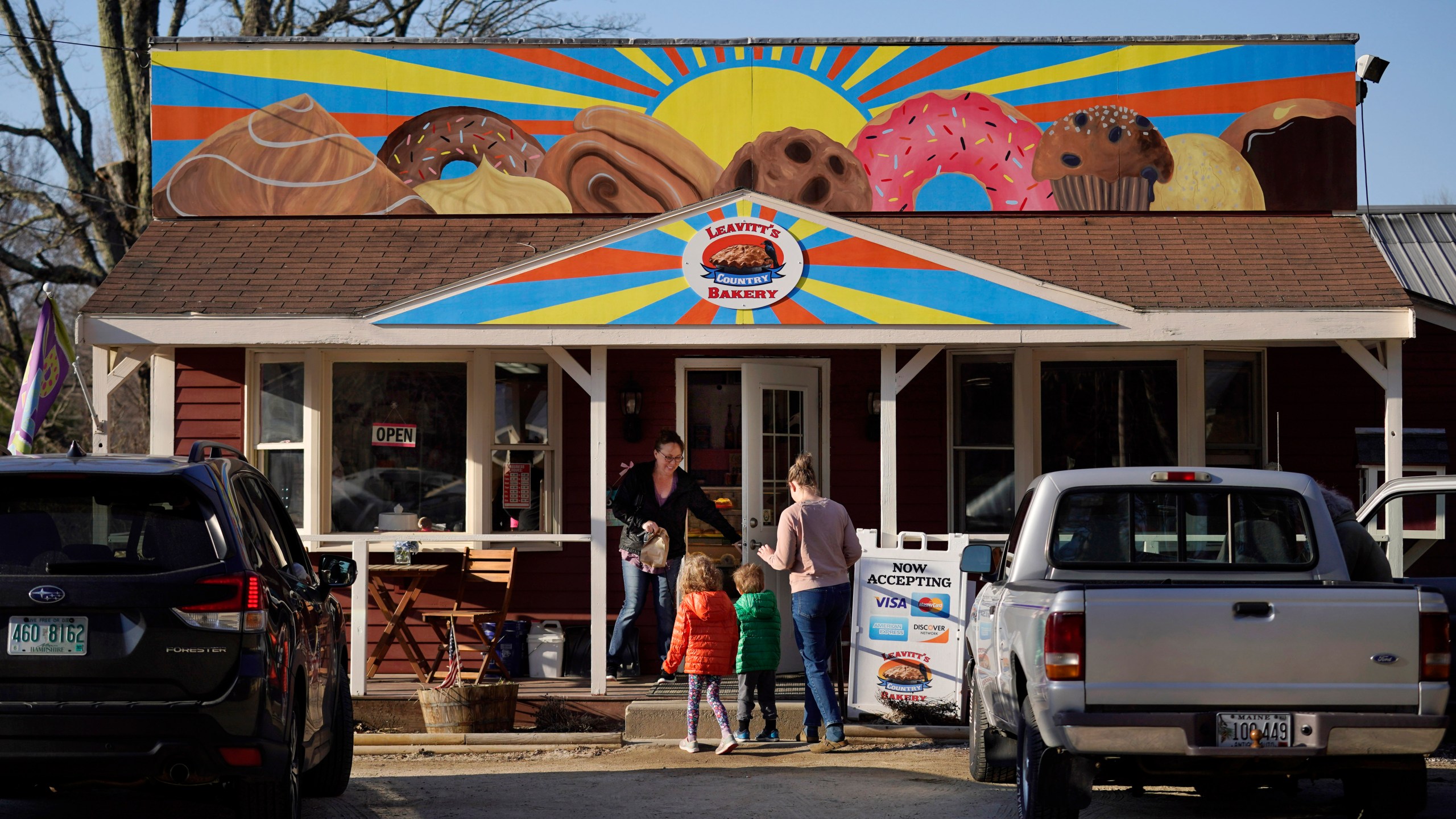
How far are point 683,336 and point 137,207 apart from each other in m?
12.2

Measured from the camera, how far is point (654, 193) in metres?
12.2

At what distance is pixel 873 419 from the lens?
11.9 m

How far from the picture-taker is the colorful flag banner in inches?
394

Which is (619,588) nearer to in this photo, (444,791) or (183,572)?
(444,791)

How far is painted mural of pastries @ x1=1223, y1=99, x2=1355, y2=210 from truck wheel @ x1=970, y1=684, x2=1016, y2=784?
6314 mm

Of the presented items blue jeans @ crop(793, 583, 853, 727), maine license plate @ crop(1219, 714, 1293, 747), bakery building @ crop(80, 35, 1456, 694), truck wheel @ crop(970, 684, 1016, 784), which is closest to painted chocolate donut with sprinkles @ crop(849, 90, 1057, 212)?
bakery building @ crop(80, 35, 1456, 694)

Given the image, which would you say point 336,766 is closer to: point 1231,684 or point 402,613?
point 402,613

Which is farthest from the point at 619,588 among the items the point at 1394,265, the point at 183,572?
the point at 1394,265

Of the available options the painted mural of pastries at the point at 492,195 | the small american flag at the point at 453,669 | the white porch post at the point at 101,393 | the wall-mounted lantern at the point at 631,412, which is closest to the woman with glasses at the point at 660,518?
the wall-mounted lantern at the point at 631,412

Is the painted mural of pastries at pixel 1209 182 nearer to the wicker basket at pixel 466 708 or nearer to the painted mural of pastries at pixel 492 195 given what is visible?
the painted mural of pastries at pixel 492 195

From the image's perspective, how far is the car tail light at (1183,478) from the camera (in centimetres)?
656

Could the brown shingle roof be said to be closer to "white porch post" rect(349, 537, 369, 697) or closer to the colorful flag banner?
the colorful flag banner

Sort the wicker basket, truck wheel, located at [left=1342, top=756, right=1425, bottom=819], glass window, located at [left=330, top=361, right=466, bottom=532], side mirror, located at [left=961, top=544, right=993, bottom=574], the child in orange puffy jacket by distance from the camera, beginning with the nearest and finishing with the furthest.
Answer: truck wheel, located at [left=1342, top=756, right=1425, bottom=819]
side mirror, located at [left=961, top=544, right=993, bottom=574]
the child in orange puffy jacket
the wicker basket
glass window, located at [left=330, top=361, right=466, bottom=532]

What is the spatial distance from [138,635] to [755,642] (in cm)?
461
